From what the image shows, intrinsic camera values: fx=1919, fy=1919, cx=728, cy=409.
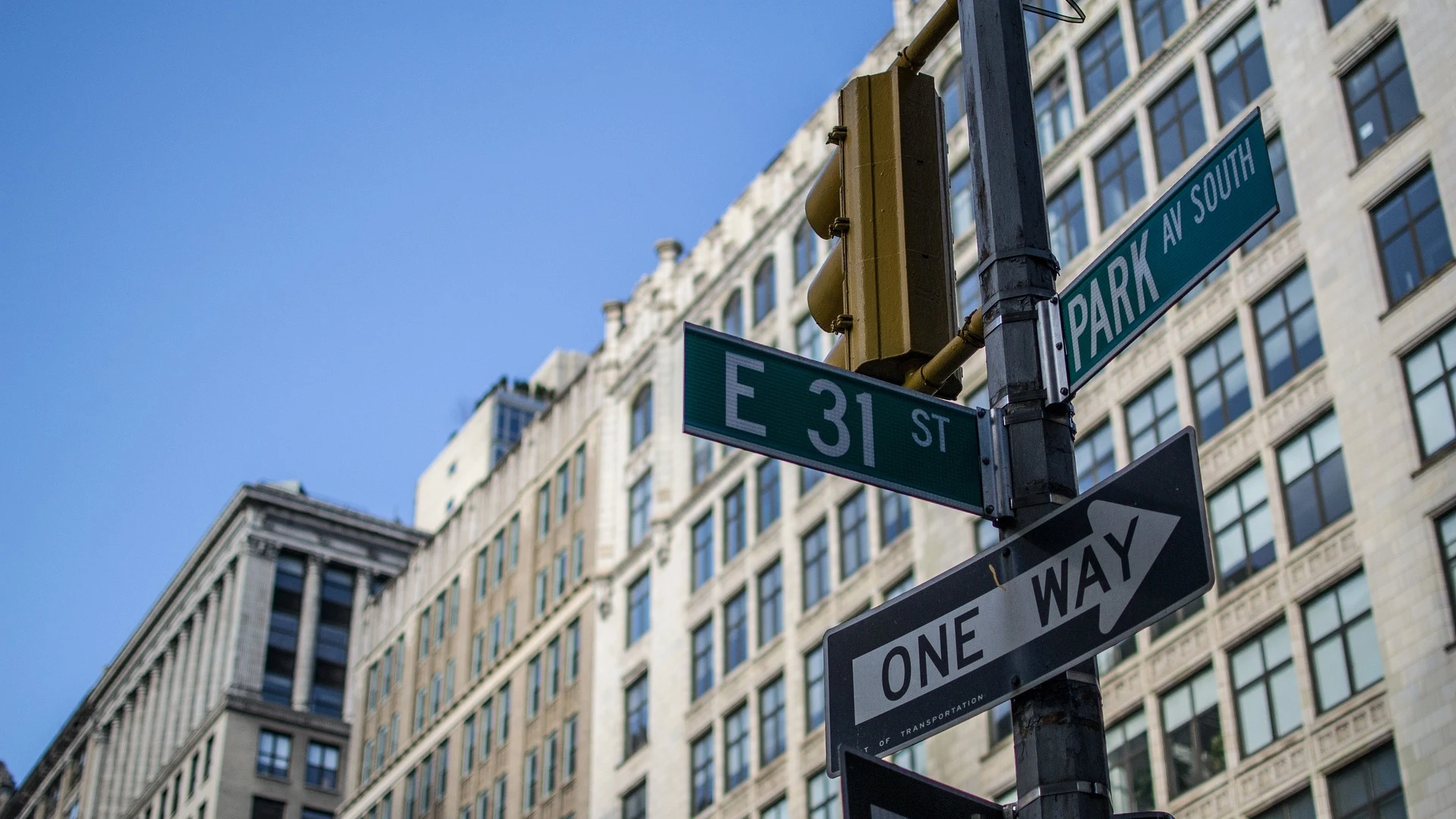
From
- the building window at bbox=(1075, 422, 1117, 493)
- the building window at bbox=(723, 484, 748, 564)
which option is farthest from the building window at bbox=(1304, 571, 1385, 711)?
the building window at bbox=(723, 484, 748, 564)

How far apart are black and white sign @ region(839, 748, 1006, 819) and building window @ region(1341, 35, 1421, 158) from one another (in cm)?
2933

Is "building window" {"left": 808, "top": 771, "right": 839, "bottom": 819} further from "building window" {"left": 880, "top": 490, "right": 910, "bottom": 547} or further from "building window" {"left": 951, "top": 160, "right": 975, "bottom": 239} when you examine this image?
"building window" {"left": 951, "top": 160, "right": 975, "bottom": 239}

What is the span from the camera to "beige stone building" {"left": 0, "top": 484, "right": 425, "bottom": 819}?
268ft

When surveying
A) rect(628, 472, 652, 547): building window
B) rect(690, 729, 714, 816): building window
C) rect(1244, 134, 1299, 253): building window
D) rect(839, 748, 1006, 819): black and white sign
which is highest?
rect(628, 472, 652, 547): building window

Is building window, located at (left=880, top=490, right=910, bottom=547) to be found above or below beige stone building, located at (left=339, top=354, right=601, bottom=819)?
below

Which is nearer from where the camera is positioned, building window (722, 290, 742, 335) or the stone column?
building window (722, 290, 742, 335)

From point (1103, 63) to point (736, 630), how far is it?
16811mm

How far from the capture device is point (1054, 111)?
1683 inches

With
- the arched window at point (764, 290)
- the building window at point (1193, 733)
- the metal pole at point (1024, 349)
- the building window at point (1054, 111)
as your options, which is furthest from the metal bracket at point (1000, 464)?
the arched window at point (764, 290)

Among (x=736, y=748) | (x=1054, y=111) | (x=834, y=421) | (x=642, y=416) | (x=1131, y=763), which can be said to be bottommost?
(x=834, y=421)

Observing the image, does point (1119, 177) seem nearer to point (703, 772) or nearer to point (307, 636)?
point (703, 772)

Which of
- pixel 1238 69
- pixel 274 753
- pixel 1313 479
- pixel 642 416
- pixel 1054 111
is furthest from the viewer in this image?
pixel 274 753

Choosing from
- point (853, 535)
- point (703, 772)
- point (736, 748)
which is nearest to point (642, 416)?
point (703, 772)

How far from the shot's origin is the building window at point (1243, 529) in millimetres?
32688
